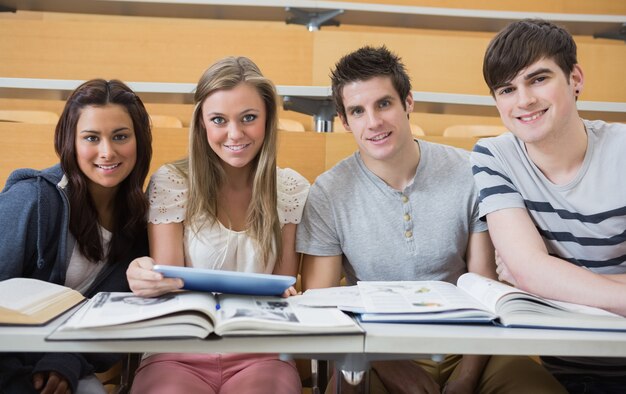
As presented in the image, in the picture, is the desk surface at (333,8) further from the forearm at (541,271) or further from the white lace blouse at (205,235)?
the forearm at (541,271)

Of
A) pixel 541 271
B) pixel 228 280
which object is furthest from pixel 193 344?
pixel 541 271

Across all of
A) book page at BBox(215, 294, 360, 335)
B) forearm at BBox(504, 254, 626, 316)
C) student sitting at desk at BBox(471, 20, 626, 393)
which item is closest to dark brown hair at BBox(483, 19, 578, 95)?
student sitting at desk at BBox(471, 20, 626, 393)

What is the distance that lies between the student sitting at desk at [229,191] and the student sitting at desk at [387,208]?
0.09 m

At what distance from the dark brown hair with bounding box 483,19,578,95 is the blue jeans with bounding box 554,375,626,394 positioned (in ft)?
2.10

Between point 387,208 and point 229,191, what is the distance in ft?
1.37

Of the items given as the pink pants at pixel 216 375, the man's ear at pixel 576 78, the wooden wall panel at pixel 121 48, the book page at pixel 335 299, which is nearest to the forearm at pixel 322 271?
the pink pants at pixel 216 375

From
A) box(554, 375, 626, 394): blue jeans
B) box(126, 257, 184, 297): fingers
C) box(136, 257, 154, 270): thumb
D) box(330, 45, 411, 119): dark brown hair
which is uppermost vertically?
box(330, 45, 411, 119): dark brown hair

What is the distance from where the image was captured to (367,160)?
1503mm

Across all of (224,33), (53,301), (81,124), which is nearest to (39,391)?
(53,301)

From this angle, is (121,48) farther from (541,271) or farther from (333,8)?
(541,271)

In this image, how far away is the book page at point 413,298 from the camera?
85cm

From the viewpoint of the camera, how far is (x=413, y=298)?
930mm

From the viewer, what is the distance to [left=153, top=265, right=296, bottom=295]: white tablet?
86cm

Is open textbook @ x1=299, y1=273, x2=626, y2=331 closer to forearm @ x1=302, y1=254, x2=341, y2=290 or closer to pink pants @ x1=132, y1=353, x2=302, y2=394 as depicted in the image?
pink pants @ x1=132, y1=353, x2=302, y2=394
